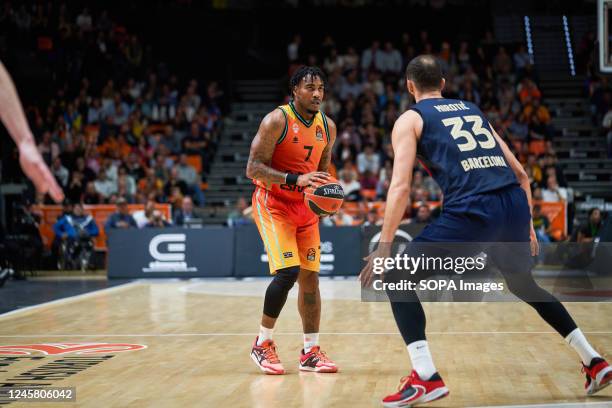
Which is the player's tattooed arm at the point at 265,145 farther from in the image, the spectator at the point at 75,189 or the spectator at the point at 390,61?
the spectator at the point at 390,61

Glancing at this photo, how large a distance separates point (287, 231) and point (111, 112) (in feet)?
57.6

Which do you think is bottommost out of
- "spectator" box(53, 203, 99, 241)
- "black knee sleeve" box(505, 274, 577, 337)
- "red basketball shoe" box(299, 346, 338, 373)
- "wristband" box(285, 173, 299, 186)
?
"spectator" box(53, 203, 99, 241)

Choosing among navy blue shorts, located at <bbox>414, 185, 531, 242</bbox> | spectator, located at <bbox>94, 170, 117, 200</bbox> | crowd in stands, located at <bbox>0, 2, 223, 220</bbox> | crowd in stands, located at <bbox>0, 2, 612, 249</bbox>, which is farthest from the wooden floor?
crowd in stands, located at <bbox>0, 2, 223, 220</bbox>

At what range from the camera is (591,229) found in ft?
53.1

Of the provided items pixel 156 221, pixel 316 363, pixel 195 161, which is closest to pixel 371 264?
pixel 316 363

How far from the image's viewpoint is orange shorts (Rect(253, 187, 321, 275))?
A: 6.98 m

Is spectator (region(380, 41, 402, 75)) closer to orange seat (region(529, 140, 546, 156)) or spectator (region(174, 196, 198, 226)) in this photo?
orange seat (region(529, 140, 546, 156))

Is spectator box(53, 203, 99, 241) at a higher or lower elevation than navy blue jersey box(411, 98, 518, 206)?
lower

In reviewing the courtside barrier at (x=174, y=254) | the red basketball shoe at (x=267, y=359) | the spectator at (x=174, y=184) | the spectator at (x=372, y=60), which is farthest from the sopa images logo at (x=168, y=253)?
the red basketball shoe at (x=267, y=359)

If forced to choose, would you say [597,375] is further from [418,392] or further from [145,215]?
[145,215]

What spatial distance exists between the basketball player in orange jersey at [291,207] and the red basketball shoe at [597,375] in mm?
1915

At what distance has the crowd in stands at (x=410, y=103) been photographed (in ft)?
63.0

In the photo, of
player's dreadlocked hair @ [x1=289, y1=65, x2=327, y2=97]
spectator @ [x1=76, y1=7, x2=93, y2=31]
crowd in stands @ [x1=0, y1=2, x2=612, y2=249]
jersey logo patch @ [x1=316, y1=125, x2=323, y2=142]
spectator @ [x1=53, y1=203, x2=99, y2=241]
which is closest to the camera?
player's dreadlocked hair @ [x1=289, y1=65, x2=327, y2=97]

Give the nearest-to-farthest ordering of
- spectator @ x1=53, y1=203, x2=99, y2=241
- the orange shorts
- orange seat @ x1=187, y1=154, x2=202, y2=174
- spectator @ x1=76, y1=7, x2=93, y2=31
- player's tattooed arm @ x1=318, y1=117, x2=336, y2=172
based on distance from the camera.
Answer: the orange shorts, player's tattooed arm @ x1=318, y1=117, x2=336, y2=172, spectator @ x1=53, y1=203, x2=99, y2=241, orange seat @ x1=187, y1=154, x2=202, y2=174, spectator @ x1=76, y1=7, x2=93, y2=31
